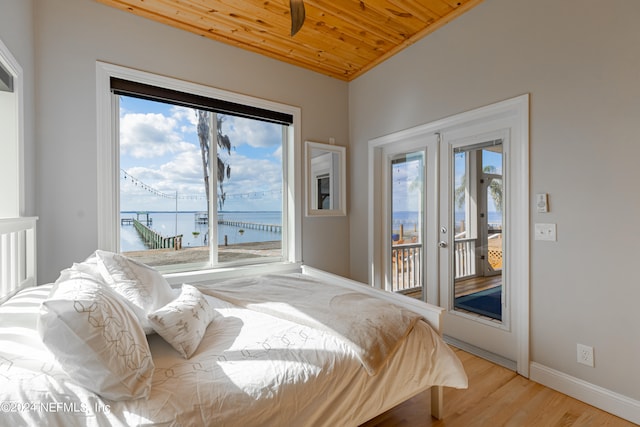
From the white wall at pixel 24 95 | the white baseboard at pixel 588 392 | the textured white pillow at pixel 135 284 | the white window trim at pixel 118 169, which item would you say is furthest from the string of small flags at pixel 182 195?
the white baseboard at pixel 588 392

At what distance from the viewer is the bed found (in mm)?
884

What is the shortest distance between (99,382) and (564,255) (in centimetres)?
254

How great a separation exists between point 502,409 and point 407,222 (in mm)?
1785

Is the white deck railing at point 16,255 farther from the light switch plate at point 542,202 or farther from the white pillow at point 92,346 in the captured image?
the light switch plate at point 542,202

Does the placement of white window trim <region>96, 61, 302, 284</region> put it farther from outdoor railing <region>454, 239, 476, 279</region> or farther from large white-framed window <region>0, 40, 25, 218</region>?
outdoor railing <region>454, 239, 476, 279</region>

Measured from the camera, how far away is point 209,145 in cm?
293

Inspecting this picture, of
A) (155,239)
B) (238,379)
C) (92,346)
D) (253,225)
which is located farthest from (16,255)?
(253,225)

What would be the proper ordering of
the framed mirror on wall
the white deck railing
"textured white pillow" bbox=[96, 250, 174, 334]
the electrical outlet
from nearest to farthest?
"textured white pillow" bbox=[96, 250, 174, 334], the white deck railing, the electrical outlet, the framed mirror on wall

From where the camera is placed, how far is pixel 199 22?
8.59 ft

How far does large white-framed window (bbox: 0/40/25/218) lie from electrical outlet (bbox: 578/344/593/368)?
3616mm

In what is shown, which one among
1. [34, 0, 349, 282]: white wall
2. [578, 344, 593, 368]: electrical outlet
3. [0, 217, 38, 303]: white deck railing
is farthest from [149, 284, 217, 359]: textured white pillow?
[578, 344, 593, 368]: electrical outlet

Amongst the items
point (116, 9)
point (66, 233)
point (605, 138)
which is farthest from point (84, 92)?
point (605, 138)

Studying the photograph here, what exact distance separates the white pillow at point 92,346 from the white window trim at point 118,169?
1623 mm

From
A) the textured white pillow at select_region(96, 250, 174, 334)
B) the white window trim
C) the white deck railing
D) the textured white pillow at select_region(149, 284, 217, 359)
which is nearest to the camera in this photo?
the textured white pillow at select_region(149, 284, 217, 359)
